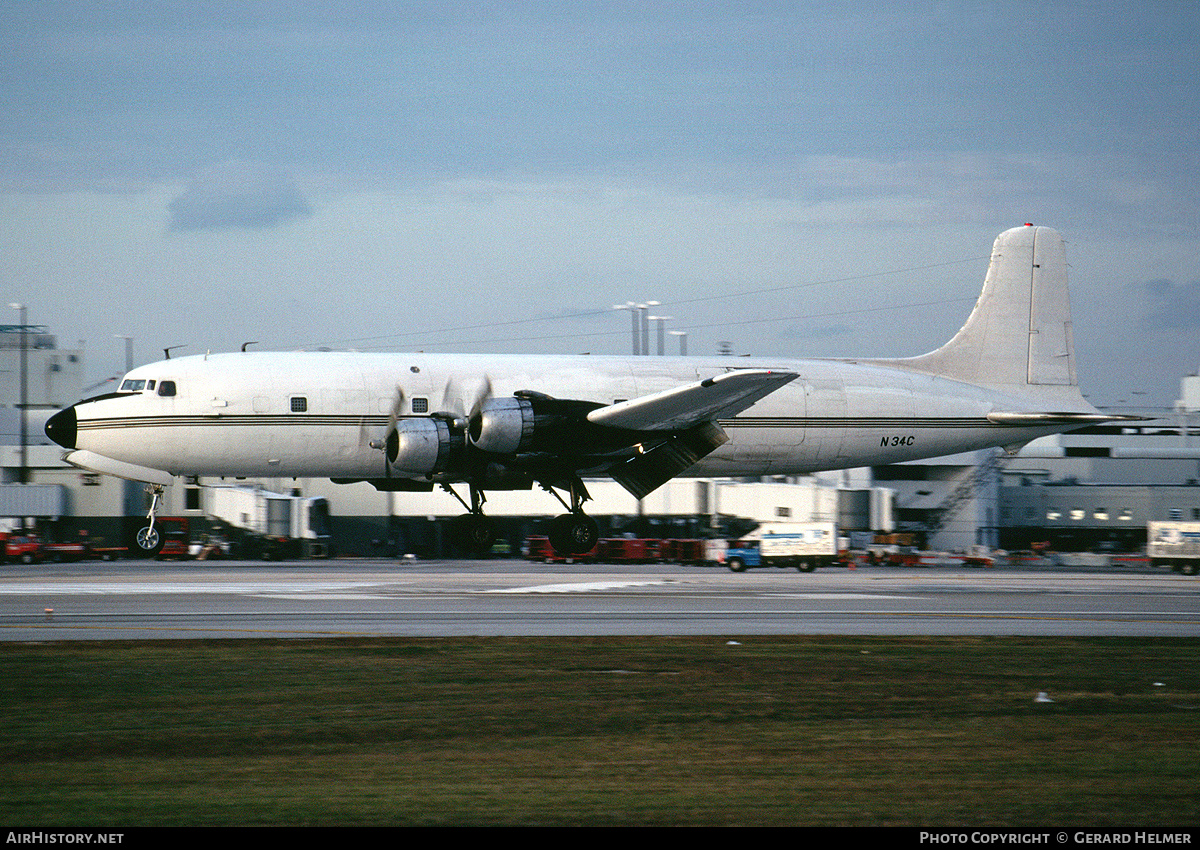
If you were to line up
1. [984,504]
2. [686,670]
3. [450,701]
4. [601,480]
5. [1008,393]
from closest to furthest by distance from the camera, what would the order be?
[450,701] → [686,670] → [1008,393] → [601,480] → [984,504]

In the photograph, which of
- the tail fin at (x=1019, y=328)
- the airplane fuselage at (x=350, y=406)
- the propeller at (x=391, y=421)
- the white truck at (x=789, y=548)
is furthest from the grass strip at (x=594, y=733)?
the white truck at (x=789, y=548)

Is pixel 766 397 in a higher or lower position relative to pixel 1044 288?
lower

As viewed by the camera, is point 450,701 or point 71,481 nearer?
point 450,701

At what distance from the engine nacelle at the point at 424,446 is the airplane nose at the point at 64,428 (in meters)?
8.97

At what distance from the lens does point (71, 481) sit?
75.2m

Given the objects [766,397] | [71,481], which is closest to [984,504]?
[766,397]

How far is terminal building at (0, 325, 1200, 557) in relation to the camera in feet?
230

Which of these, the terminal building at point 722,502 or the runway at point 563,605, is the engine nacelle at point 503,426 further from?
the terminal building at point 722,502

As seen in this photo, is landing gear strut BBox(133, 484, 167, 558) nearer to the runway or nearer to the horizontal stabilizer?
the horizontal stabilizer

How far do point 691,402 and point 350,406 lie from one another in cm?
929

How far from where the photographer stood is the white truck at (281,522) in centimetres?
6550

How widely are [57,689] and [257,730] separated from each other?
4.85 metres

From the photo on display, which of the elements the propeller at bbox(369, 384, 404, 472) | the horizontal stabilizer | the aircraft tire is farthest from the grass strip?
the horizontal stabilizer
